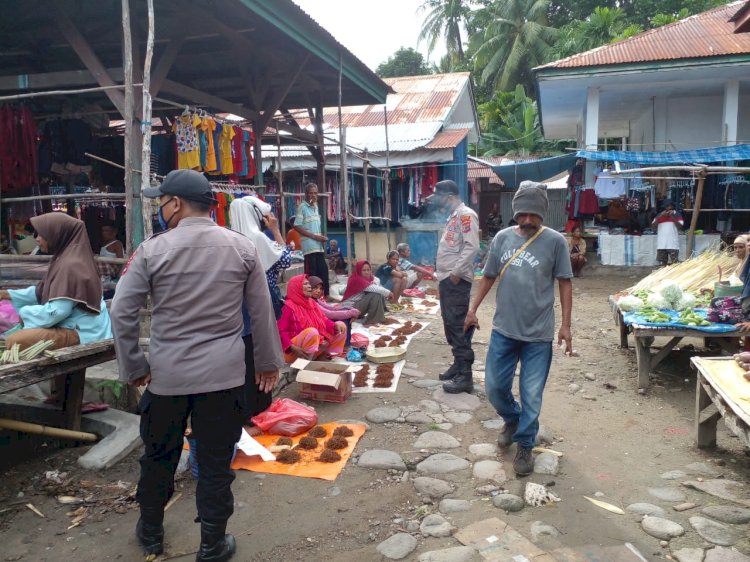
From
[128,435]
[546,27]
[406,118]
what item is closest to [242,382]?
[128,435]

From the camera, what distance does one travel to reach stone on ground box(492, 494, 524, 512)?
3334 millimetres

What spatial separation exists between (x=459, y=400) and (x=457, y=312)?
794 mm

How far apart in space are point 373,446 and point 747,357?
2769 millimetres

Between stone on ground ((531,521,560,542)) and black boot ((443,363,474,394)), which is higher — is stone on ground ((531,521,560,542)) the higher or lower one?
the lower one

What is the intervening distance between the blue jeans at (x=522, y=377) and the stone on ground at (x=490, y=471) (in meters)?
0.23

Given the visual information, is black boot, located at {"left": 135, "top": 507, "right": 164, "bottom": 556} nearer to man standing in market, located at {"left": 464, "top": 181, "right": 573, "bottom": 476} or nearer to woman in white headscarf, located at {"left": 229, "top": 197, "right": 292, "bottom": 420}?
woman in white headscarf, located at {"left": 229, "top": 197, "right": 292, "bottom": 420}

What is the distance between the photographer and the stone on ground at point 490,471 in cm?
371

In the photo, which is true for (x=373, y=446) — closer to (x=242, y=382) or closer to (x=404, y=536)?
(x=404, y=536)

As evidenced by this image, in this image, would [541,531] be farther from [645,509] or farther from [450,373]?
[450,373]

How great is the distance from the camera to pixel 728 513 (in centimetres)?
323

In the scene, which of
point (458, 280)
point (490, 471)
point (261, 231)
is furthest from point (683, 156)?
point (490, 471)

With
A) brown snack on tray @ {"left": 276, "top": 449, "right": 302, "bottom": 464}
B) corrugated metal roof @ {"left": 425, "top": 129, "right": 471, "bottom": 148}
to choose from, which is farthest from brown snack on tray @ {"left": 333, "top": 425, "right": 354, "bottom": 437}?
corrugated metal roof @ {"left": 425, "top": 129, "right": 471, "bottom": 148}

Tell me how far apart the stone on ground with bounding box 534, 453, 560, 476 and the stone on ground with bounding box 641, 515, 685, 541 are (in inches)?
26.8

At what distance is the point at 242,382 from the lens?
2.76m
